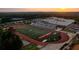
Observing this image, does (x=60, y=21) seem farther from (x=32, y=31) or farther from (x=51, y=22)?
(x=32, y=31)

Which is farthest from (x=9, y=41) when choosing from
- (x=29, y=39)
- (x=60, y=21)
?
A: (x=60, y=21)

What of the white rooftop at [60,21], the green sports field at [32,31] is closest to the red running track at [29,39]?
the green sports field at [32,31]

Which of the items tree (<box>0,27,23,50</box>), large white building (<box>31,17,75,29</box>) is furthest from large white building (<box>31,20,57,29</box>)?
tree (<box>0,27,23,50</box>)

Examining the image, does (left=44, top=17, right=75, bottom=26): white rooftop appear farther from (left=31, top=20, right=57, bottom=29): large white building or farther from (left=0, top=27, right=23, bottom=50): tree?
(left=0, top=27, right=23, bottom=50): tree

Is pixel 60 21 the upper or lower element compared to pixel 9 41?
upper
